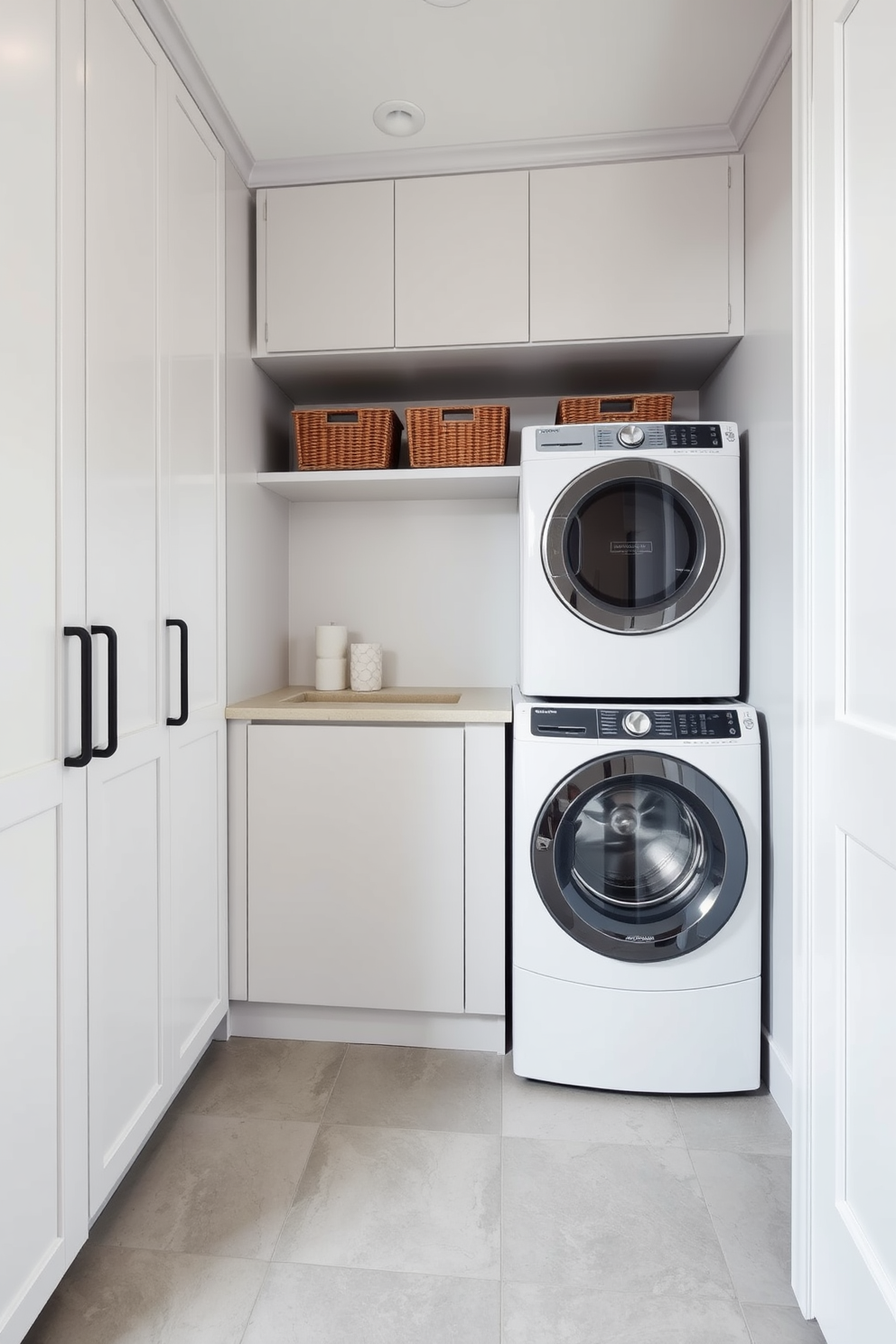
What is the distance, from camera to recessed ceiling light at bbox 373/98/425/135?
71.3 inches

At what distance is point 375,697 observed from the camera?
2365 millimetres

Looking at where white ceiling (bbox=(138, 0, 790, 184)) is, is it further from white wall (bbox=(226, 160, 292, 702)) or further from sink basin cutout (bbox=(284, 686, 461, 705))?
sink basin cutout (bbox=(284, 686, 461, 705))

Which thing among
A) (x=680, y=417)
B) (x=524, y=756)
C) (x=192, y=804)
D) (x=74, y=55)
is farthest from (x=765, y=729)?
(x=74, y=55)

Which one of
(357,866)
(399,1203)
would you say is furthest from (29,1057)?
(357,866)

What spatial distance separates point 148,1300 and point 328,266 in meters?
2.38

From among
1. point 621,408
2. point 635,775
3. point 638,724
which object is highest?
point 621,408

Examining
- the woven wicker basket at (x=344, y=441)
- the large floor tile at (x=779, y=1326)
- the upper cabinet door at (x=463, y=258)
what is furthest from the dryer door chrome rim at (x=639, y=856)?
the upper cabinet door at (x=463, y=258)

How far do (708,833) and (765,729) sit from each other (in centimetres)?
30

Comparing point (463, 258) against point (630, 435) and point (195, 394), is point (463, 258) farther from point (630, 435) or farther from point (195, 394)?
point (195, 394)

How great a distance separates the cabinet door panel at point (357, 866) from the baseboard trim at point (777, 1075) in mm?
776

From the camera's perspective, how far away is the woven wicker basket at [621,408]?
6.86ft

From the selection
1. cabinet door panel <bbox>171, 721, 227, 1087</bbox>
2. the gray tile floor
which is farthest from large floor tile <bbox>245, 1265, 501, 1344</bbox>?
cabinet door panel <bbox>171, 721, 227, 1087</bbox>

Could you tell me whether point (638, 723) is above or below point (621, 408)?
below

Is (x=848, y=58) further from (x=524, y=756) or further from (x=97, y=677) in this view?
(x=97, y=677)
